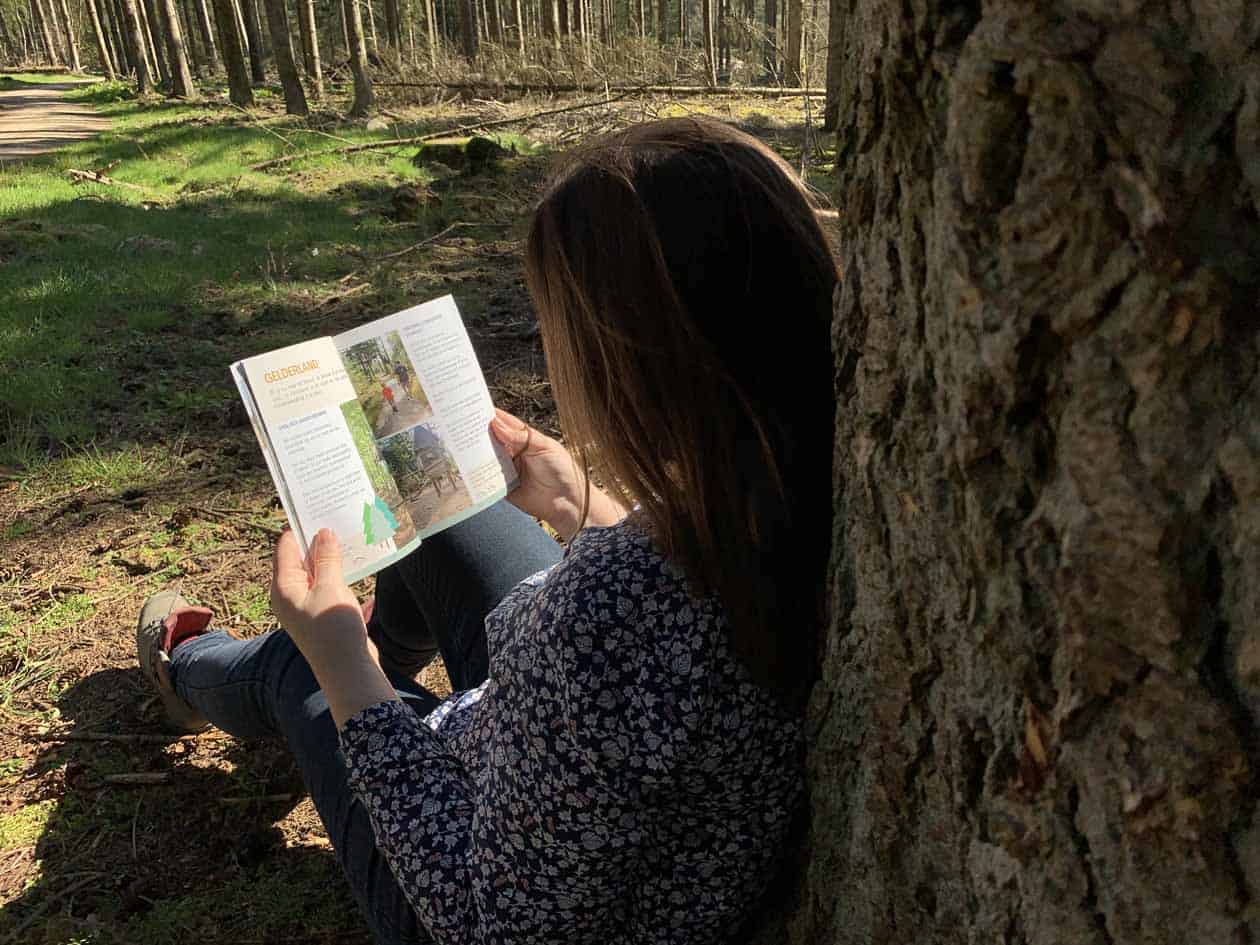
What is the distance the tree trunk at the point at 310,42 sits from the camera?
1563 cm

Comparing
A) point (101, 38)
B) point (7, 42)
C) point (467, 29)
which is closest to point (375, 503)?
point (467, 29)

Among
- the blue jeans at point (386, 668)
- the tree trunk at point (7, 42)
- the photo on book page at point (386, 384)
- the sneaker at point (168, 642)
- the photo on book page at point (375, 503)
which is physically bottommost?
the tree trunk at point (7, 42)

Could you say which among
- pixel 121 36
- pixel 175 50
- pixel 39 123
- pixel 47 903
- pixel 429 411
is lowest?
pixel 39 123

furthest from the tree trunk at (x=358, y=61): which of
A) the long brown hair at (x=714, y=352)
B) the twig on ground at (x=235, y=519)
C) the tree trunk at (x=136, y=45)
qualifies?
the long brown hair at (x=714, y=352)

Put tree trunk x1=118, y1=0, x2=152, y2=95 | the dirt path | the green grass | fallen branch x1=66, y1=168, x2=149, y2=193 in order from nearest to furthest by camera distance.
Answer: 1. the green grass
2. fallen branch x1=66, y1=168, x2=149, y2=193
3. the dirt path
4. tree trunk x1=118, y1=0, x2=152, y2=95

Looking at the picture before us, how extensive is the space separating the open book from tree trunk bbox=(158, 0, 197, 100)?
18404 mm

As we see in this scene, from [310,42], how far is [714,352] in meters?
17.9

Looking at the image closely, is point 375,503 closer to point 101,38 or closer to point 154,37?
point 154,37

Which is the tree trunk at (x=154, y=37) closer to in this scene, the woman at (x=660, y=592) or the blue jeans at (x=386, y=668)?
the blue jeans at (x=386, y=668)

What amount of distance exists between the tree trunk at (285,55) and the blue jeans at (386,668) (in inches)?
512

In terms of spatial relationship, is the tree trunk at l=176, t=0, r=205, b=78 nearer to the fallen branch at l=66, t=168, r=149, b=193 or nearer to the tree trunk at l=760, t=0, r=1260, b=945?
the fallen branch at l=66, t=168, r=149, b=193

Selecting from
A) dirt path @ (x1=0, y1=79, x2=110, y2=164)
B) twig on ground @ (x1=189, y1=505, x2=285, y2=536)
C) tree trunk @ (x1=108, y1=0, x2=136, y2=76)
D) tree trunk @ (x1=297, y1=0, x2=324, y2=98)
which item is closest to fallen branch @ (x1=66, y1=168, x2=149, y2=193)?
dirt path @ (x1=0, y1=79, x2=110, y2=164)

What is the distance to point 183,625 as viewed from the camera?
229 cm

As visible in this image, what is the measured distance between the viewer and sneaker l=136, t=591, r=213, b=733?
222 centimetres
